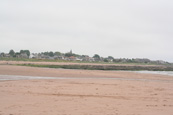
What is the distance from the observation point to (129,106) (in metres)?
8.21

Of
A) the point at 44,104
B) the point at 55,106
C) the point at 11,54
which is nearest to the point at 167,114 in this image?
the point at 55,106

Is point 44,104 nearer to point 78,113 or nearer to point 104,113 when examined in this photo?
point 78,113

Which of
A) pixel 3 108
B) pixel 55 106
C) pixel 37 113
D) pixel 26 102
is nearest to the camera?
pixel 37 113

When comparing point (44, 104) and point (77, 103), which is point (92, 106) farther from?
point (44, 104)

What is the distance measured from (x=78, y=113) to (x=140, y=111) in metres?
2.45

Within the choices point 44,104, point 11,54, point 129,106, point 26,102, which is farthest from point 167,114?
point 11,54

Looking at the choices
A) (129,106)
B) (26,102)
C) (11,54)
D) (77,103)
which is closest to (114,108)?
(129,106)

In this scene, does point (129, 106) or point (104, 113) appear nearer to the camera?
point (104, 113)

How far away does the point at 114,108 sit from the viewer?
7746mm

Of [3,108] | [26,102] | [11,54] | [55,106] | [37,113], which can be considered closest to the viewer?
[37,113]

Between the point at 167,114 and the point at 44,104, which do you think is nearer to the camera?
the point at 167,114

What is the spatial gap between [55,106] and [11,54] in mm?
109250

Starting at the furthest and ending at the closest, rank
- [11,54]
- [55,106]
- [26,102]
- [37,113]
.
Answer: [11,54], [26,102], [55,106], [37,113]

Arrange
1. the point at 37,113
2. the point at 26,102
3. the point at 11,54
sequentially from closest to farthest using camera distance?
the point at 37,113 → the point at 26,102 → the point at 11,54
